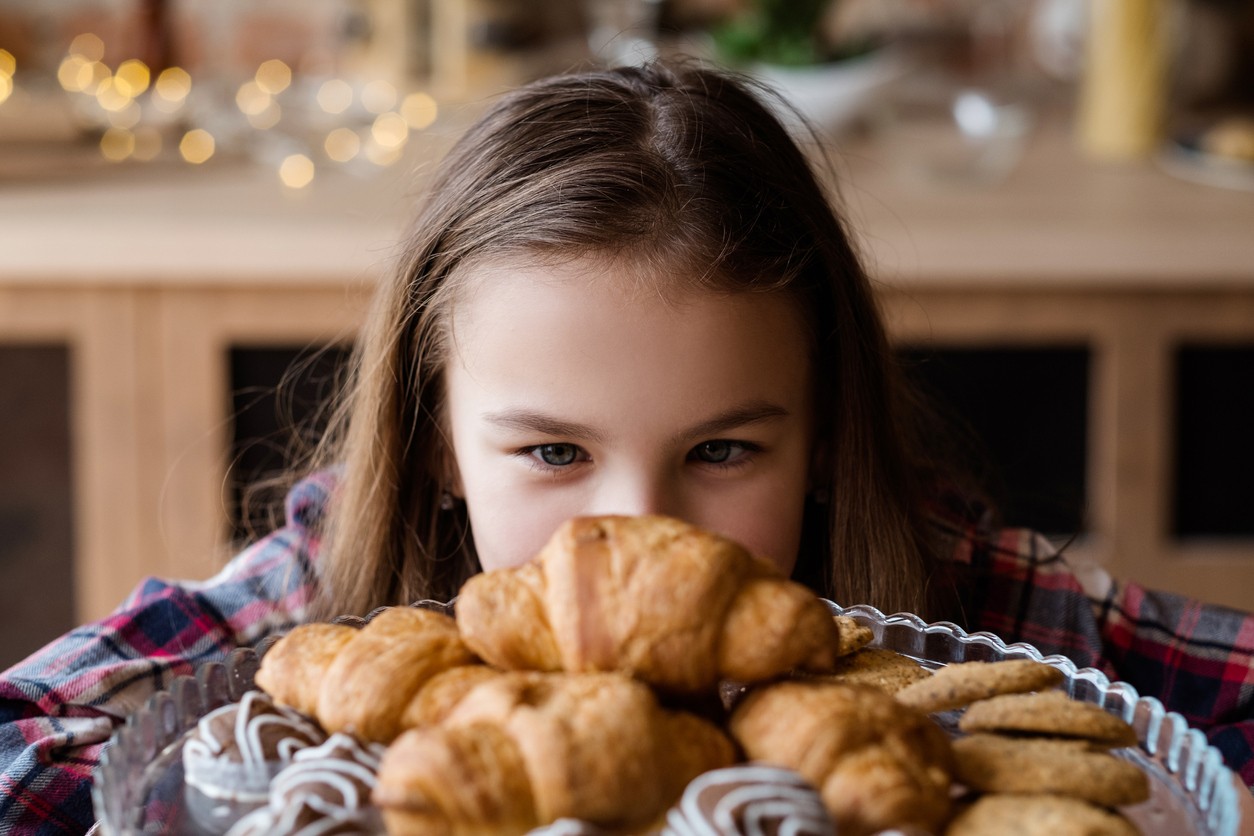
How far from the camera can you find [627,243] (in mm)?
790

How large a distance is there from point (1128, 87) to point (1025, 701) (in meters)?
1.76

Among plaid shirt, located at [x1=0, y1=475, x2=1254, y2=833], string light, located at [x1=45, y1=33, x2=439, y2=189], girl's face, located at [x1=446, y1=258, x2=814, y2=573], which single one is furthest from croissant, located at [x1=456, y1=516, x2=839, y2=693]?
string light, located at [x1=45, y1=33, x2=439, y2=189]

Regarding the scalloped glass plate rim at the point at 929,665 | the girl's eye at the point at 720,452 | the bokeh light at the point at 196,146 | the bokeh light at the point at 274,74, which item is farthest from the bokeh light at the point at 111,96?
the scalloped glass plate rim at the point at 929,665

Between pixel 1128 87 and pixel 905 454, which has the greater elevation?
pixel 1128 87

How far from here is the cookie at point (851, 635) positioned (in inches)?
19.5

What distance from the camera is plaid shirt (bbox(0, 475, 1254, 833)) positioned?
766mm

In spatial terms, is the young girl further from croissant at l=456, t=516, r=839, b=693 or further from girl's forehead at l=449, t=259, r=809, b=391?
croissant at l=456, t=516, r=839, b=693

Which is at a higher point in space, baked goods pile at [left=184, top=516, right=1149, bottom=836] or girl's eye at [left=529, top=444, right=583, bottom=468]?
baked goods pile at [left=184, top=516, right=1149, bottom=836]

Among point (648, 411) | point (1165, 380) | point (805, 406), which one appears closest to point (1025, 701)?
point (648, 411)

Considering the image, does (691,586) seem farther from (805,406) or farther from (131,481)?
(131,481)

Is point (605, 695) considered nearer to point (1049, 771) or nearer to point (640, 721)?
point (640, 721)

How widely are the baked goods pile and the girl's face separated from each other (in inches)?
9.9

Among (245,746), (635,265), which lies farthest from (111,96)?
(245,746)

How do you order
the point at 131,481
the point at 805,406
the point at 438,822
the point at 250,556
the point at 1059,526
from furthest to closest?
1. the point at 1059,526
2. the point at 131,481
3. the point at 250,556
4. the point at 805,406
5. the point at 438,822
